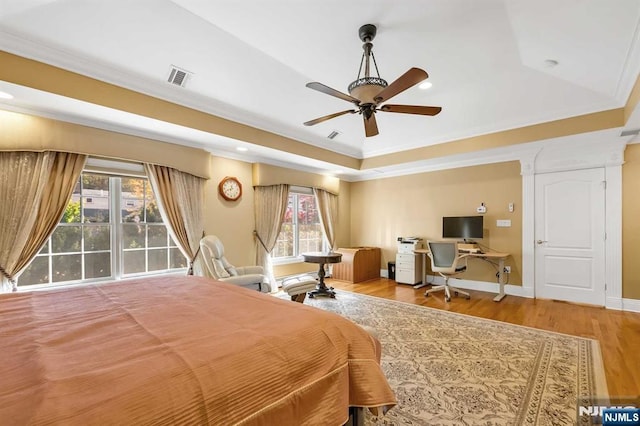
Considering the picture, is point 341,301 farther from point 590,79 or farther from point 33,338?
point 590,79

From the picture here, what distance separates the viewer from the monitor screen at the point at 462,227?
17.2 ft

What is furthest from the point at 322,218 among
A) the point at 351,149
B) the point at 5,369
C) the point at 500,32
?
the point at 5,369

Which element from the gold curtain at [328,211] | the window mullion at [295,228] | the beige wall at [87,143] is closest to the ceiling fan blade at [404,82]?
the beige wall at [87,143]

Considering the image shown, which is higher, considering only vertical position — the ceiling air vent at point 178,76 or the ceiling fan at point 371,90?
the ceiling air vent at point 178,76

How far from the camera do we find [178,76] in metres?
3.25

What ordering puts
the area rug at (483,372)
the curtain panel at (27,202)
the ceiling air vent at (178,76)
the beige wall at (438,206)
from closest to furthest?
the area rug at (483,372)
the curtain panel at (27,202)
the ceiling air vent at (178,76)
the beige wall at (438,206)

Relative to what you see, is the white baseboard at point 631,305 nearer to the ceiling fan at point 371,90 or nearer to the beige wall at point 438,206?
the beige wall at point 438,206

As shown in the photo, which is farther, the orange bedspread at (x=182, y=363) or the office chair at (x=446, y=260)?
the office chair at (x=446, y=260)

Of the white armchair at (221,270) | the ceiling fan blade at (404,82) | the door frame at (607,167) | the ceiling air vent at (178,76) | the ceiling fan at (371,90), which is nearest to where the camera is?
the ceiling fan blade at (404,82)

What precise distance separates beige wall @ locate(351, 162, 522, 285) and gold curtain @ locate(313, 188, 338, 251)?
751 millimetres

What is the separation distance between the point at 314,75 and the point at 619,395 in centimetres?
410

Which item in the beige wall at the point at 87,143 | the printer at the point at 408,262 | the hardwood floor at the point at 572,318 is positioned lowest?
the hardwood floor at the point at 572,318

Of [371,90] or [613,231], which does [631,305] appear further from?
[371,90]

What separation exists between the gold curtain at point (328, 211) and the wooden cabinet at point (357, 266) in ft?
1.45
